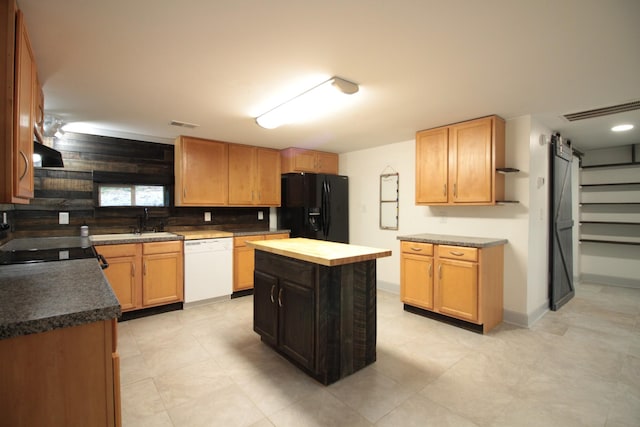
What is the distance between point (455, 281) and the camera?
3092 mm

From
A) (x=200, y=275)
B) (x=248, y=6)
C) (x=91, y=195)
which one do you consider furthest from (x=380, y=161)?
(x=91, y=195)

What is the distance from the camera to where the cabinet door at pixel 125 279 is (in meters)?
3.23

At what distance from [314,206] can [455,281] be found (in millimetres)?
2259

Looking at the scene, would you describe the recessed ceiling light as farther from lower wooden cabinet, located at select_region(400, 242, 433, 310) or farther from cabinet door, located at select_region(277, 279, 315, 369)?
cabinet door, located at select_region(277, 279, 315, 369)

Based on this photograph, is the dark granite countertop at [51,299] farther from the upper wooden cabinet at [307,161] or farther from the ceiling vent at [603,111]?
the ceiling vent at [603,111]

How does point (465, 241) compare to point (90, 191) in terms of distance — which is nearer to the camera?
point (465, 241)

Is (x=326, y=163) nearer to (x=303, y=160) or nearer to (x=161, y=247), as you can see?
(x=303, y=160)

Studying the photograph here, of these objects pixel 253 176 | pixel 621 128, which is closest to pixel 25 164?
pixel 253 176

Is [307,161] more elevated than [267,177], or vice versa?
[307,161]

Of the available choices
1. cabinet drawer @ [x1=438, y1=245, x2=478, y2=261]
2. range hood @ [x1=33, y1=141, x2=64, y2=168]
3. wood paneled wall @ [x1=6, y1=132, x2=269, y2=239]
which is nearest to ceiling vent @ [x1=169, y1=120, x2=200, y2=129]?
wood paneled wall @ [x1=6, y1=132, x2=269, y2=239]

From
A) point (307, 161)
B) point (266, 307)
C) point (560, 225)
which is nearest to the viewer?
point (266, 307)

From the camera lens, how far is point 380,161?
15.3 ft

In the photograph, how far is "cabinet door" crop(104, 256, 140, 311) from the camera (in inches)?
127

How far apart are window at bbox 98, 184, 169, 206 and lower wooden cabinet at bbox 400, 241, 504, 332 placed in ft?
10.7
